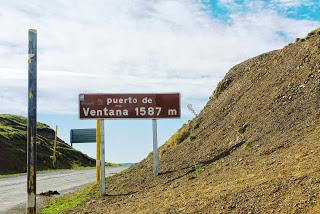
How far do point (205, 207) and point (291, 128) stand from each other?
4.95m

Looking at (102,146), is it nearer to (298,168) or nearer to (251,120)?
(251,120)

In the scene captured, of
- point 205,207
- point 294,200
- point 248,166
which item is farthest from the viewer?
point 248,166

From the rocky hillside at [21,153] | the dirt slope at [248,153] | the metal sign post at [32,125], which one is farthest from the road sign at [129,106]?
the rocky hillside at [21,153]

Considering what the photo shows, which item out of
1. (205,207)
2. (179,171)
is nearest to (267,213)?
(205,207)

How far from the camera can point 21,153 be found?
7819 cm

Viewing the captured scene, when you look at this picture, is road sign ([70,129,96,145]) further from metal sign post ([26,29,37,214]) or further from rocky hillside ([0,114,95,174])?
metal sign post ([26,29,37,214])

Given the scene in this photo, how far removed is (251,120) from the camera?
1616 centimetres

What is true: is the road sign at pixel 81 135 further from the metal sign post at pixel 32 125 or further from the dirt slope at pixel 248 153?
the metal sign post at pixel 32 125

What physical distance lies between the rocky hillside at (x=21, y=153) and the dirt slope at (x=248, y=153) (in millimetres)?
53744

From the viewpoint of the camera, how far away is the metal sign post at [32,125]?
1085 centimetres

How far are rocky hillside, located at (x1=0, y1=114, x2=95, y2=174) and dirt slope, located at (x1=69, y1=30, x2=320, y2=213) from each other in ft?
176

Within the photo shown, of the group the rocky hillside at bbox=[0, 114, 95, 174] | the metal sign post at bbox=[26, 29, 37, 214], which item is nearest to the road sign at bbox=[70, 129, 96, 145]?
the rocky hillside at bbox=[0, 114, 95, 174]

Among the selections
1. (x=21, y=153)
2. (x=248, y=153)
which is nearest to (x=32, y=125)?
(x=248, y=153)

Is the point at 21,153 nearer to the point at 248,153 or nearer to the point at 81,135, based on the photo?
the point at 81,135
